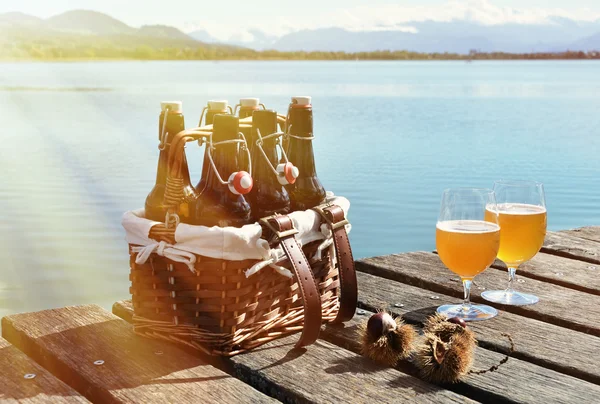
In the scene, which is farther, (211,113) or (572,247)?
(572,247)

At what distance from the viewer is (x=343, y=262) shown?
5.87ft

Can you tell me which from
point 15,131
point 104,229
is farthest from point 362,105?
point 104,229

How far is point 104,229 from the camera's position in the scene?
21.8 feet

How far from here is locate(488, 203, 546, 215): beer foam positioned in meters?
1.96

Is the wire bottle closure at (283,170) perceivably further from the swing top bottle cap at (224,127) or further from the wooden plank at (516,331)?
the wooden plank at (516,331)

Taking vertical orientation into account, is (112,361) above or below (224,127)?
below

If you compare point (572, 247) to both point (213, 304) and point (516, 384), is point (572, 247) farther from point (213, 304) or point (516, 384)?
point (213, 304)

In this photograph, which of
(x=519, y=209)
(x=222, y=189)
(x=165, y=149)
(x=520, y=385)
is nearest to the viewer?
(x=520, y=385)

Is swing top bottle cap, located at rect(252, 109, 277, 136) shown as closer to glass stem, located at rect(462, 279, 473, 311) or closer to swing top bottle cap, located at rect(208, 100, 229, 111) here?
swing top bottle cap, located at rect(208, 100, 229, 111)

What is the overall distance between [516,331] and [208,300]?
698 millimetres

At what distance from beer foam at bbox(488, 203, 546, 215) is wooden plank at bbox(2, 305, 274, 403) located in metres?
0.88

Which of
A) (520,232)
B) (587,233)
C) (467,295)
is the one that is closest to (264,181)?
(467,295)

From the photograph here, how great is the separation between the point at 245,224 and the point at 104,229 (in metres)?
5.19

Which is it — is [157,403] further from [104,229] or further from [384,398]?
[104,229]
